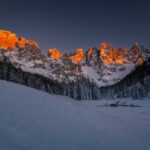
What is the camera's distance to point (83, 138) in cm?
677

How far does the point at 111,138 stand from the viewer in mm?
7414

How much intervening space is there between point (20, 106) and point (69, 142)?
290cm

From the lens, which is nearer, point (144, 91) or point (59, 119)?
point (59, 119)

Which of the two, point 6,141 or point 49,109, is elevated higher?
point 49,109

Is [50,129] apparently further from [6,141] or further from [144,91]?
[144,91]

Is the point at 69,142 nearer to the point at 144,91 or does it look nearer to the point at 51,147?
the point at 51,147

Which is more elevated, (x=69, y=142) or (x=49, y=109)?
(x=49, y=109)

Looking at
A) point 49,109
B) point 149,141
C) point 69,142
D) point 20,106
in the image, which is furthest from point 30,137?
point 149,141

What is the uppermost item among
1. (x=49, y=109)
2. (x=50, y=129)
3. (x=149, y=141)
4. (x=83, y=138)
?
(x=49, y=109)

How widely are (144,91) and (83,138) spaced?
122 meters

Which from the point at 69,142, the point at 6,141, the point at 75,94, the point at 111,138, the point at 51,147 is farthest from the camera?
the point at 75,94

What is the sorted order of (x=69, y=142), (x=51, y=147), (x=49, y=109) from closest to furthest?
(x=51, y=147)
(x=69, y=142)
(x=49, y=109)

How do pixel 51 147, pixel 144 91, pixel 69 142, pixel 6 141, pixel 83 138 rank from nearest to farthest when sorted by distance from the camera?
pixel 6 141 → pixel 51 147 → pixel 69 142 → pixel 83 138 → pixel 144 91

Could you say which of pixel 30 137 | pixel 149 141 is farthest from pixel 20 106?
pixel 149 141
